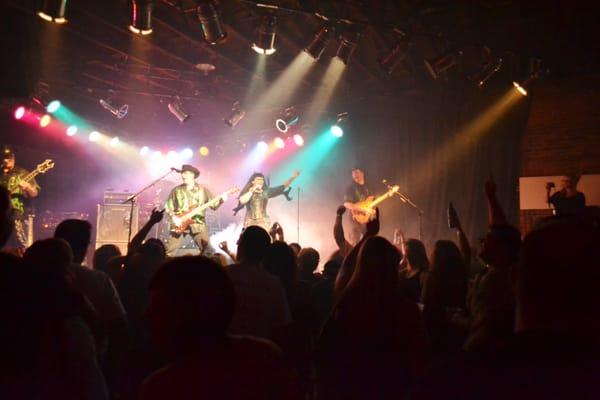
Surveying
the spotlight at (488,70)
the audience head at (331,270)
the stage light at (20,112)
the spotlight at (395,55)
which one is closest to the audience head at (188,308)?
the audience head at (331,270)

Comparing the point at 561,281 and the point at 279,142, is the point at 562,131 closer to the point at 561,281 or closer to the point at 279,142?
the point at 279,142

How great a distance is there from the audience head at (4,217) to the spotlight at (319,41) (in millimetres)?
6218

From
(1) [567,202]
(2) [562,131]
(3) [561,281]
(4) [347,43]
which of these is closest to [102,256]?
(3) [561,281]

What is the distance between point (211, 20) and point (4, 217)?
5319mm

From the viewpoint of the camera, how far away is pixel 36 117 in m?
10.8

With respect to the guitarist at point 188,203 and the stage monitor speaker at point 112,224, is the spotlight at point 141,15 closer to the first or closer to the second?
the guitarist at point 188,203

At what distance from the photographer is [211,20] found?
6.88 meters

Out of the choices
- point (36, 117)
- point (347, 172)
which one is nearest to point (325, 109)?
point (347, 172)

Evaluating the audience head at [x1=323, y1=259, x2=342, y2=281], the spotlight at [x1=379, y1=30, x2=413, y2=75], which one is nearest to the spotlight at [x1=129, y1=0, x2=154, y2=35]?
the spotlight at [x1=379, y1=30, x2=413, y2=75]

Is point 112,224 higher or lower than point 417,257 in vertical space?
higher

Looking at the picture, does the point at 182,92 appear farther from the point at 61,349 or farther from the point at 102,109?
the point at 61,349

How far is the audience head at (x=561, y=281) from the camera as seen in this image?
3.55ft

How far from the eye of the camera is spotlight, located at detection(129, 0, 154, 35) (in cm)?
660

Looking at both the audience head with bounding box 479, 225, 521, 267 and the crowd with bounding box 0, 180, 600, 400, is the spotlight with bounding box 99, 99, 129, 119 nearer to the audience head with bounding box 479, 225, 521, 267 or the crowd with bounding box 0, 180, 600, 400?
the crowd with bounding box 0, 180, 600, 400
